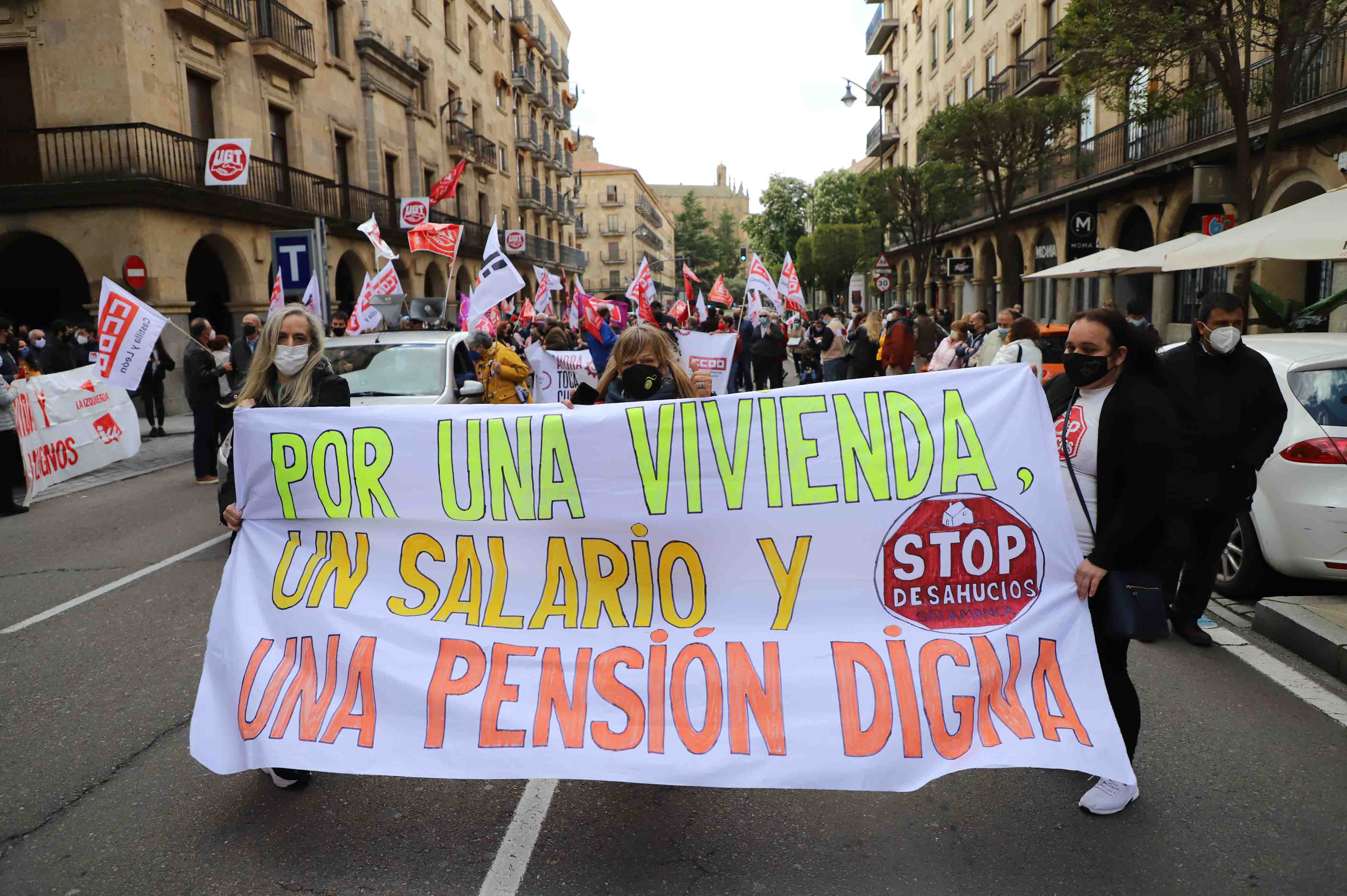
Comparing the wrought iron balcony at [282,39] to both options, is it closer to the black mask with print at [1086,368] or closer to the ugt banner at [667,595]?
the ugt banner at [667,595]

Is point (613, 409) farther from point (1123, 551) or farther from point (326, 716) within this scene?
point (1123, 551)

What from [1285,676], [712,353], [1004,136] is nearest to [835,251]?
[1004,136]

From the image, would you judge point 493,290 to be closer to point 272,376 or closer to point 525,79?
point 272,376

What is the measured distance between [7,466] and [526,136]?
41.2 metres

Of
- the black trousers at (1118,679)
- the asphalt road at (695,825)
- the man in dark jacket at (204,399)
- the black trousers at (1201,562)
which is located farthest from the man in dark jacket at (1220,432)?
the man in dark jacket at (204,399)

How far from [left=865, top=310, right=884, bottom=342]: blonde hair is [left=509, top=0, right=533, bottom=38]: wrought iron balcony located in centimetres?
3781

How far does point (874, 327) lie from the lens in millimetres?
13914

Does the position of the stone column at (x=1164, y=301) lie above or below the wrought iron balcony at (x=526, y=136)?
below

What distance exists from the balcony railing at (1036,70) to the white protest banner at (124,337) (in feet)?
84.7

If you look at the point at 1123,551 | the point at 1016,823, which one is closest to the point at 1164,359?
the point at 1123,551

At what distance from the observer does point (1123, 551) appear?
320cm

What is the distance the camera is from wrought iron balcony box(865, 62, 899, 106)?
5169 cm

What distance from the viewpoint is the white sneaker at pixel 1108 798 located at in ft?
10.8

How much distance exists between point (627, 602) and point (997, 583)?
1.24m
